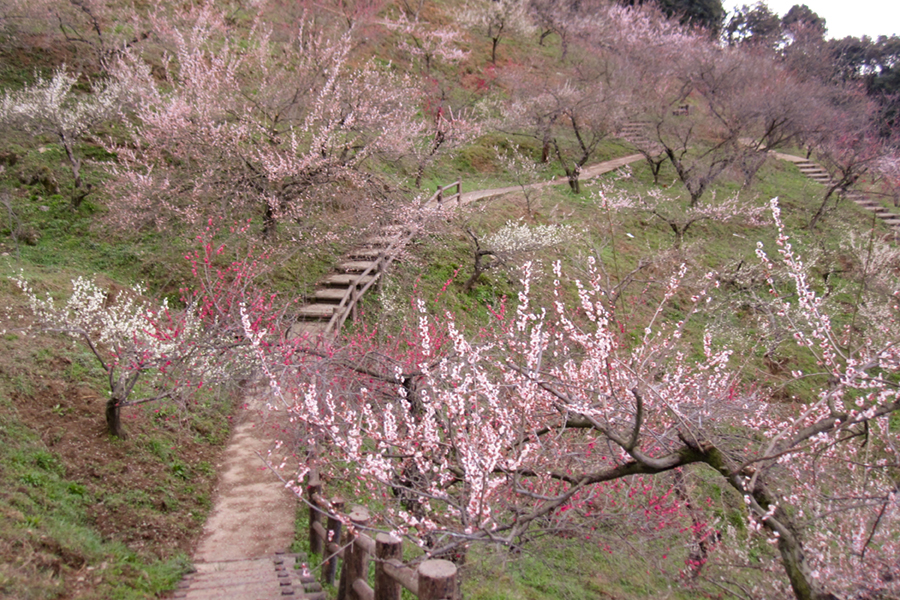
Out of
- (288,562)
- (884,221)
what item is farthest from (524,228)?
(884,221)

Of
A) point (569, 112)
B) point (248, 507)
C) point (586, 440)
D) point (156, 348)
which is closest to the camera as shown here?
point (586, 440)

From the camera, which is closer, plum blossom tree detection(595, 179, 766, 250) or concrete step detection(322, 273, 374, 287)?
concrete step detection(322, 273, 374, 287)

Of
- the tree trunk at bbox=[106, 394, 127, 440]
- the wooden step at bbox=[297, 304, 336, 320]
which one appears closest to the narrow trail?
the tree trunk at bbox=[106, 394, 127, 440]

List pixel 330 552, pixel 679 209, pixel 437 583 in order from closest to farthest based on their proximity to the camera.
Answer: pixel 437 583
pixel 330 552
pixel 679 209

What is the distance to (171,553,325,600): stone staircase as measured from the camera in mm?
5215

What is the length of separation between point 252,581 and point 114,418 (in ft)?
12.0

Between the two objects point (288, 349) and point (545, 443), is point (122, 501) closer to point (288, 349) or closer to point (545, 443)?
point (288, 349)

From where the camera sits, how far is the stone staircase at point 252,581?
5215 mm

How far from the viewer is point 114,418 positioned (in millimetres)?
7863

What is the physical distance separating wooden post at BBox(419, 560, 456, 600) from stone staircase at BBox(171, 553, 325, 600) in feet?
5.58

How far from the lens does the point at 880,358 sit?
4098 millimetres

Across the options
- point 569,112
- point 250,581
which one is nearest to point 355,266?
point 250,581

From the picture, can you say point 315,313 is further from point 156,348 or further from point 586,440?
point 586,440

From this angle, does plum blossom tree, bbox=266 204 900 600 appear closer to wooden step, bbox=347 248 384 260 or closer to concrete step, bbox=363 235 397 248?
wooden step, bbox=347 248 384 260
